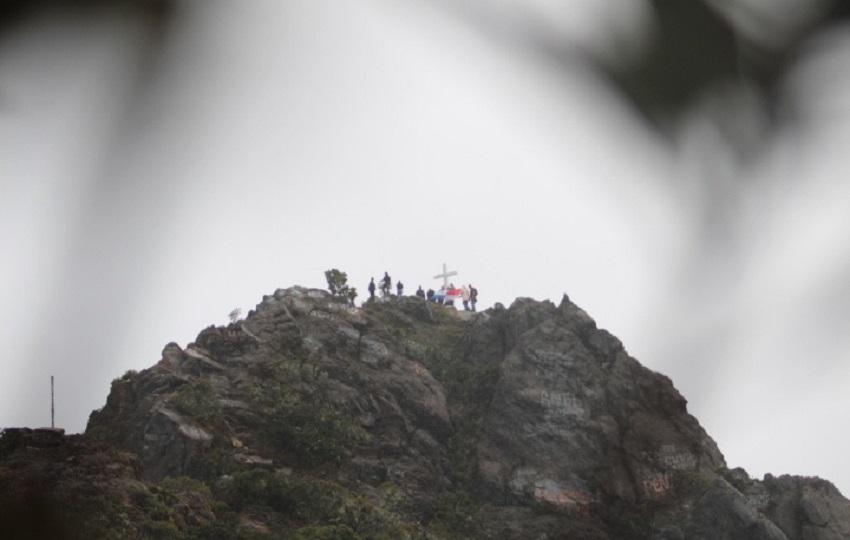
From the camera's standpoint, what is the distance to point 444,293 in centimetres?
5512

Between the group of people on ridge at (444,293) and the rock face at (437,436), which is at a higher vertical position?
the group of people on ridge at (444,293)

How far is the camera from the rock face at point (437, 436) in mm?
36969

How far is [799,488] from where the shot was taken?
39.5 metres

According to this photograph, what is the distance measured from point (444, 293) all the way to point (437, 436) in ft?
41.3

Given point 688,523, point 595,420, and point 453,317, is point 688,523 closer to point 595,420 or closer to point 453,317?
point 595,420

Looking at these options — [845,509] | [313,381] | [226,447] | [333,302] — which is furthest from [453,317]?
[845,509]

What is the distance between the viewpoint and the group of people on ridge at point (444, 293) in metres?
52.1

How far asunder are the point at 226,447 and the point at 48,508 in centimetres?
2865

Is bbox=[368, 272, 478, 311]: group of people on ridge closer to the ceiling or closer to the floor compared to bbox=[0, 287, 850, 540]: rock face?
closer to the ceiling

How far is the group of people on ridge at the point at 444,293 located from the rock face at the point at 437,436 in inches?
200

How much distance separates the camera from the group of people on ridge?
171 ft

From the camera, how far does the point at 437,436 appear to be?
1731 inches

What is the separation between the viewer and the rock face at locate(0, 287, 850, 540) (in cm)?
3697

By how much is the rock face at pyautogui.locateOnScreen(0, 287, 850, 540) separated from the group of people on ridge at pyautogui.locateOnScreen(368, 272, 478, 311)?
16.7ft
